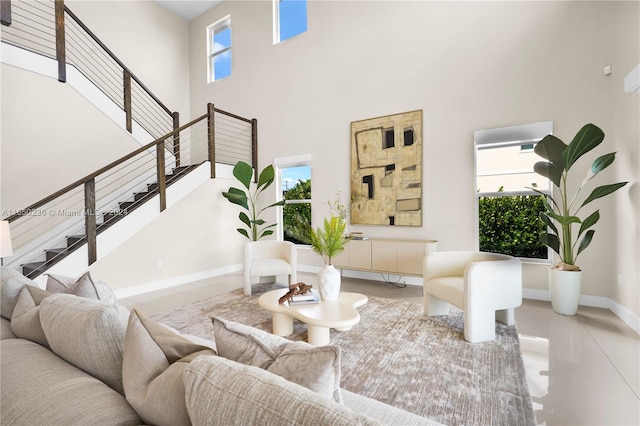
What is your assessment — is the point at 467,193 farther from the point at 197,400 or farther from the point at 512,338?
the point at 197,400

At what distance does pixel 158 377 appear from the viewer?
821 mm

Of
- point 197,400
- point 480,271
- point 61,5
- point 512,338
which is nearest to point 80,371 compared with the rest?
point 197,400

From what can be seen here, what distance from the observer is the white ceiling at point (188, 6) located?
688cm

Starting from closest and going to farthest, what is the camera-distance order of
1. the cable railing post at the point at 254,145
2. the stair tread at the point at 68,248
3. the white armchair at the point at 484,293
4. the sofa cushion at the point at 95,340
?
1. the sofa cushion at the point at 95,340
2. the white armchair at the point at 484,293
3. the stair tread at the point at 68,248
4. the cable railing post at the point at 254,145

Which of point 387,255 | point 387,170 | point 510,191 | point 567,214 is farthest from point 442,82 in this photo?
point 387,255

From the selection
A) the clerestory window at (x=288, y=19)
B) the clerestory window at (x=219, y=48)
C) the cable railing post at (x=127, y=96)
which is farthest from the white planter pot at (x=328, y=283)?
the clerestory window at (x=219, y=48)

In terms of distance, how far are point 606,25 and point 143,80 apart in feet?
25.6

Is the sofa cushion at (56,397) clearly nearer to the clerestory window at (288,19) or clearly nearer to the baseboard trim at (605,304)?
the baseboard trim at (605,304)

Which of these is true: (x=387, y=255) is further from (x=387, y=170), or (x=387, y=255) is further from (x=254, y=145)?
(x=254, y=145)

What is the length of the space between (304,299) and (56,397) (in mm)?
2074

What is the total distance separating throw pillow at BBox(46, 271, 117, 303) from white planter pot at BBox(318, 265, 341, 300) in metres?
1.68

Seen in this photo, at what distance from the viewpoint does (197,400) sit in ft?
2.15

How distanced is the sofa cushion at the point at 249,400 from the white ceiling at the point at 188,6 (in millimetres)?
8452

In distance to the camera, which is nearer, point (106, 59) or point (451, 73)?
point (451, 73)
